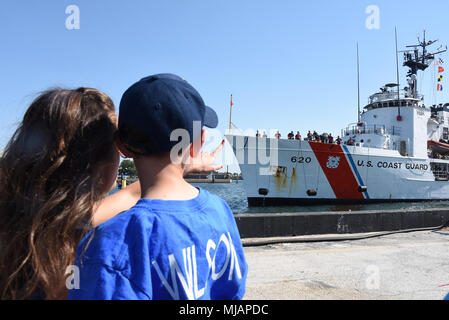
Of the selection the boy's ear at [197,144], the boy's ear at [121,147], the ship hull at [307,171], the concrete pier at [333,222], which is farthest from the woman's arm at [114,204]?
the ship hull at [307,171]

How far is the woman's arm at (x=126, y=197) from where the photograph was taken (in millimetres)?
1083

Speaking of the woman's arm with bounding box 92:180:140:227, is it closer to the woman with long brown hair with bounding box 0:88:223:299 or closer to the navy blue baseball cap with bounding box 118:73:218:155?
the woman with long brown hair with bounding box 0:88:223:299

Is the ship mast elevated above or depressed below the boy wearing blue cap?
above

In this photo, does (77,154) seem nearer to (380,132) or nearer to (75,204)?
(75,204)

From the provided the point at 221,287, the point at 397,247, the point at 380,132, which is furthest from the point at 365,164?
the point at 221,287

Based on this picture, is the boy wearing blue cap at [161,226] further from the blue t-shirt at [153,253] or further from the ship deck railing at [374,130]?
the ship deck railing at [374,130]

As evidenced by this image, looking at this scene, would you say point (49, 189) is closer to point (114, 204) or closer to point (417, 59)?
point (114, 204)

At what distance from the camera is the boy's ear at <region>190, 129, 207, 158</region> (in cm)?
106

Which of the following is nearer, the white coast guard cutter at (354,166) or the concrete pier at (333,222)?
the concrete pier at (333,222)

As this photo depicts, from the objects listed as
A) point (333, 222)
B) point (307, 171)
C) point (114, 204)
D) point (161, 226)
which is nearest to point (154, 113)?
point (161, 226)

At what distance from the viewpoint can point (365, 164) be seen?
64.0 feet

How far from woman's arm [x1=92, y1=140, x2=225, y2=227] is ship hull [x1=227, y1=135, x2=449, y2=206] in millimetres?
17720

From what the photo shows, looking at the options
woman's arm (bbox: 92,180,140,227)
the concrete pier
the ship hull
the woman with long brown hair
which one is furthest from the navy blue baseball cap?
the ship hull

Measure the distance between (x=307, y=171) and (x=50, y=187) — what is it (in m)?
18.8
